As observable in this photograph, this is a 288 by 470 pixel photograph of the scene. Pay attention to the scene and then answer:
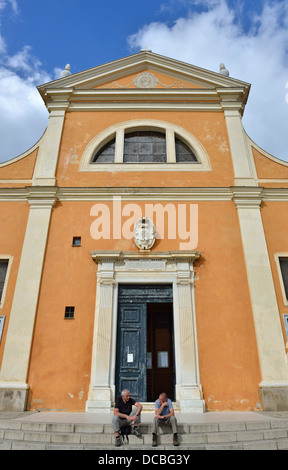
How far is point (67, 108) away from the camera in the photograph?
10.4m

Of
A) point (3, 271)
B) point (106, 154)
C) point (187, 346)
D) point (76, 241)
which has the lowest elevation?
point (187, 346)

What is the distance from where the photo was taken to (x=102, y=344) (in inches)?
285

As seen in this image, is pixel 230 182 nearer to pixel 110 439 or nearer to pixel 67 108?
pixel 67 108

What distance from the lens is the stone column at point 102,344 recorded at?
6.75 metres

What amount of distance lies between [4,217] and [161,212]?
421 centimetres

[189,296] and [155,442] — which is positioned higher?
[189,296]

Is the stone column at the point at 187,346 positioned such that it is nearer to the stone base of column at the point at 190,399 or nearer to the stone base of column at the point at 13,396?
the stone base of column at the point at 190,399

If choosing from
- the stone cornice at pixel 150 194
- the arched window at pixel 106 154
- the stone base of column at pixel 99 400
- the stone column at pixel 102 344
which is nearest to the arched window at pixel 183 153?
the stone cornice at pixel 150 194

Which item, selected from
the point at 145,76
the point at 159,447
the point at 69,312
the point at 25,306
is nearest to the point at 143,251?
the point at 69,312

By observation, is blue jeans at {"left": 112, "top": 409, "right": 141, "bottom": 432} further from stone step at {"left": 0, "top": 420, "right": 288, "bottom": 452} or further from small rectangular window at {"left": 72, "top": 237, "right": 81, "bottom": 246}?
small rectangular window at {"left": 72, "top": 237, "right": 81, "bottom": 246}

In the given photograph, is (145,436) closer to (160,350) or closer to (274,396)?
(274,396)

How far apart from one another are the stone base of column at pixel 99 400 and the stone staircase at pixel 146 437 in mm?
1559

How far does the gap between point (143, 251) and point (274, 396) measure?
4.23 metres
